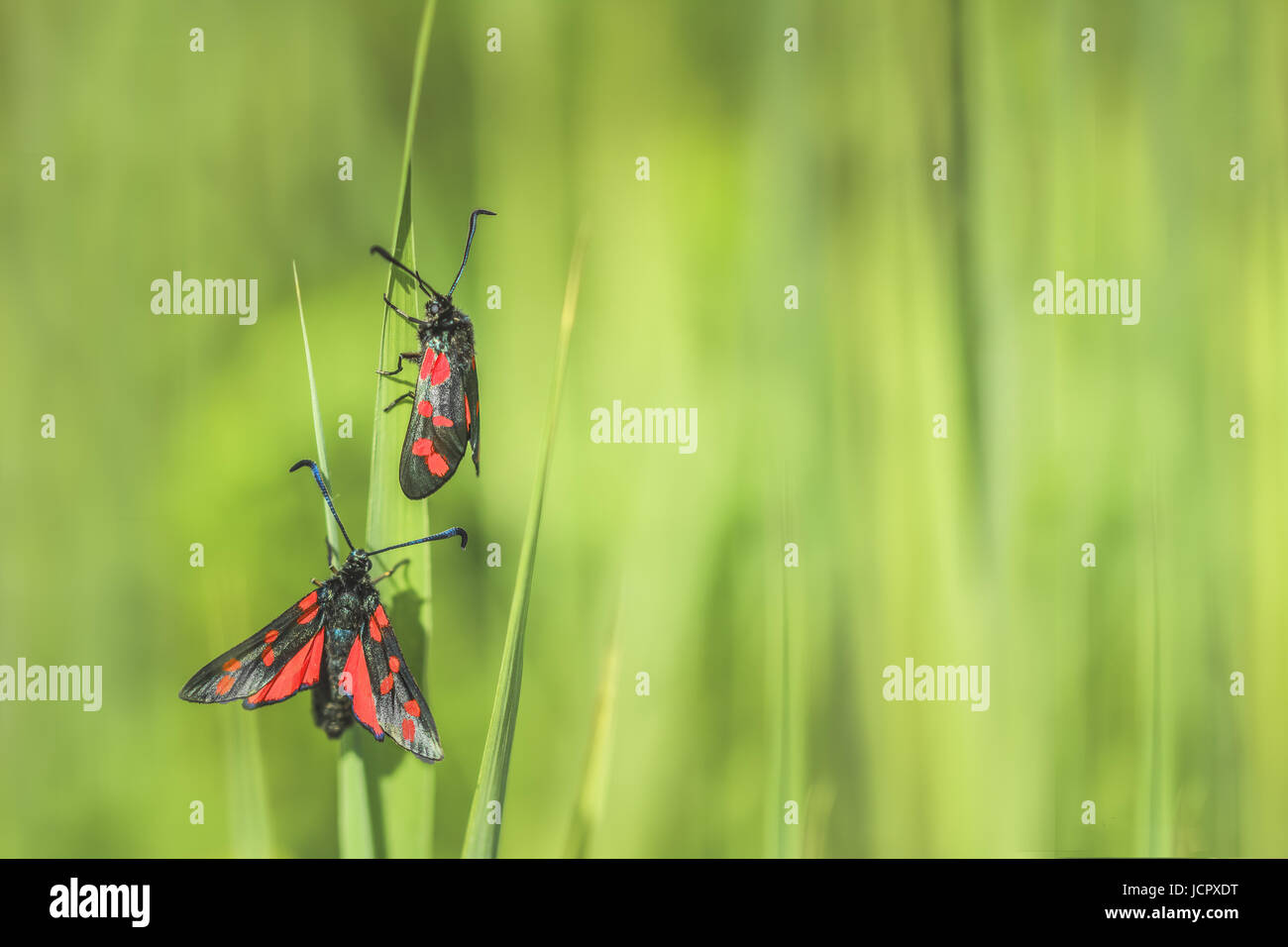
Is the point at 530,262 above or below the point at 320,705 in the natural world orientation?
above

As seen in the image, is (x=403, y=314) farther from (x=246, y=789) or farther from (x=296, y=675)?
(x=246, y=789)

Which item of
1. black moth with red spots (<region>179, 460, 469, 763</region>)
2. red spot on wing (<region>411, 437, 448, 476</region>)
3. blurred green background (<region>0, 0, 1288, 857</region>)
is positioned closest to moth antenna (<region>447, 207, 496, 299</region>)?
blurred green background (<region>0, 0, 1288, 857</region>)

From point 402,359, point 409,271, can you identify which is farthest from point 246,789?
point 409,271

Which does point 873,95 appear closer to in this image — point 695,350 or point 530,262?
point 695,350

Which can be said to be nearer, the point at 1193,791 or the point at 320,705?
the point at 320,705
